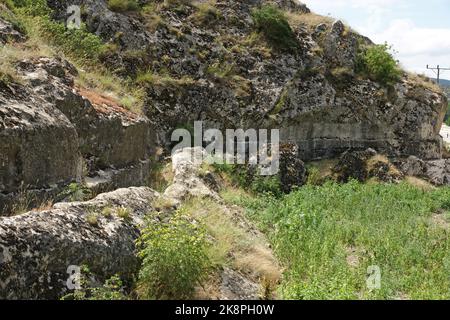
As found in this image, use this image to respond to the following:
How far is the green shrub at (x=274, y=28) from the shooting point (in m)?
23.4

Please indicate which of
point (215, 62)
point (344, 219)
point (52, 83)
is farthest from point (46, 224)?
point (215, 62)

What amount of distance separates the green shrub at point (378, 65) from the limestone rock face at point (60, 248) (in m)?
20.3

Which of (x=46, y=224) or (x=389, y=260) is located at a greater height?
(x=46, y=224)

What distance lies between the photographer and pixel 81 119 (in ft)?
35.7

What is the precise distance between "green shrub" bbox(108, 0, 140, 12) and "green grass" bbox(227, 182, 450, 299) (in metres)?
10.7

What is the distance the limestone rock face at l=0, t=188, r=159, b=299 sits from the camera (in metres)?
5.06

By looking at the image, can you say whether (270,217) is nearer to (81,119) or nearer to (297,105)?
(81,119)

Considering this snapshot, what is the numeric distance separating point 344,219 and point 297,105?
918cm

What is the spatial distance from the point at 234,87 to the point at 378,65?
336 inches

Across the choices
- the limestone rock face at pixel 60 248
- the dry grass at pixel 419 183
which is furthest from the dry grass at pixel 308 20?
the limestone rock face at pixel 60 248

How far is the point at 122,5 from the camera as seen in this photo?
20.3 m

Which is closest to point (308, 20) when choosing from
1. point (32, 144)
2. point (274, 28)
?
point (274, 28)

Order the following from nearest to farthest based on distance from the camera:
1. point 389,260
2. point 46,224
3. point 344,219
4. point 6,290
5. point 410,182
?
1. point 6,290
2. point 46,224
3. point 389,260
4. point 344,219
5. point 410,182

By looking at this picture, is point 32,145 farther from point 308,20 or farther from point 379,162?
point 308,20
